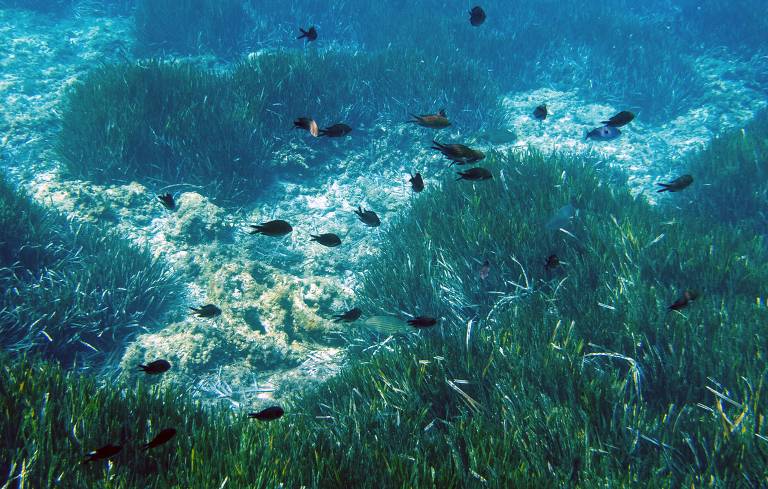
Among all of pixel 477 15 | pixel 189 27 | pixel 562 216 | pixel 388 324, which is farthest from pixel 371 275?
pixel 189 27

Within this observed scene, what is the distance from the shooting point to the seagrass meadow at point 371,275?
278 centimetres

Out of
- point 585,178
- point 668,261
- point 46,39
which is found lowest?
point 668,261

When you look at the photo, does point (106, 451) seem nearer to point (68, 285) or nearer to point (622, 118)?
point (68, 285)

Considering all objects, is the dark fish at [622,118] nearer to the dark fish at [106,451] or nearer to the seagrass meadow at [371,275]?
the seagrass meadow at [371,275]

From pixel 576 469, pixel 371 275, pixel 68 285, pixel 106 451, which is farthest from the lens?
pixel 371 275

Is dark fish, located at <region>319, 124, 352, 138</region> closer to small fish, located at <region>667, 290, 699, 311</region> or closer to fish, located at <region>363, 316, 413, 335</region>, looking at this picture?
fish, located at <region>363, 316, 413, 335</region>

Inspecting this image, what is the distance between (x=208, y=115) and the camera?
838 centimetres

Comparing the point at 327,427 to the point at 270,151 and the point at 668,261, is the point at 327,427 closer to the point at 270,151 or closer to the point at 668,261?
the point at 668,261

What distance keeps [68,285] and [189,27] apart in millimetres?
11629

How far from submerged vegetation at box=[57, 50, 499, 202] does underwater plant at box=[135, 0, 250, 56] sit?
4622mm

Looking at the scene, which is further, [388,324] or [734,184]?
[734,184]

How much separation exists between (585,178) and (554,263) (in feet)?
12.6

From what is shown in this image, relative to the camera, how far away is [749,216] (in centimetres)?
743

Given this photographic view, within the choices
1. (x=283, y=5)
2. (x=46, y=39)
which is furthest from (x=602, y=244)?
(x=46, y=39)
